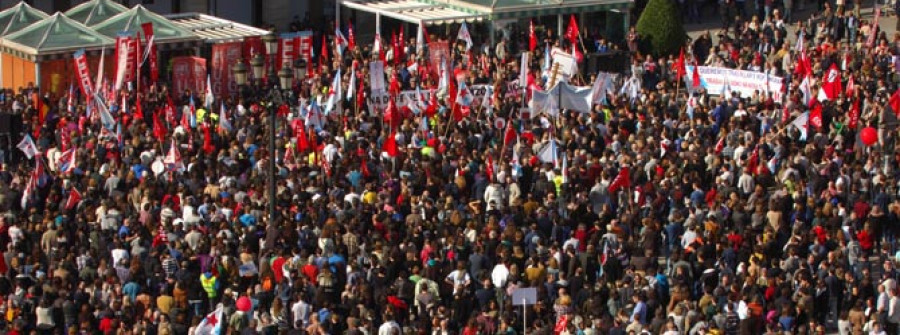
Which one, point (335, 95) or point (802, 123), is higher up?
point (335, 95)

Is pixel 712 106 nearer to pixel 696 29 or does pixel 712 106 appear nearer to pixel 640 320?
pixel 640 320

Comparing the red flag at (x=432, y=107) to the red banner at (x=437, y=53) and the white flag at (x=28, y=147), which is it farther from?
the white flag at (x=28, y=147)

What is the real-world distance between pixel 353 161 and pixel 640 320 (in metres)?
9.15

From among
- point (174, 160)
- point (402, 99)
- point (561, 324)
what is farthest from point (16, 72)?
point (561, 324)

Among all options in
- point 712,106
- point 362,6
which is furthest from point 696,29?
point 712,106

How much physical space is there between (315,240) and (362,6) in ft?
74.9

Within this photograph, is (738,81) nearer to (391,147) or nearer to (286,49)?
(286,49)

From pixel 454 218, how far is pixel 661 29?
66.7 ft

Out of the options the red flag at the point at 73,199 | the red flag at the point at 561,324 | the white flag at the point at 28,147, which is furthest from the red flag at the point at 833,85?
the red flag at the point at 561,324

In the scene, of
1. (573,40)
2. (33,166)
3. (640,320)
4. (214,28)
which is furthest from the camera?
(214,28)

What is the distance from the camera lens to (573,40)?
5200cm

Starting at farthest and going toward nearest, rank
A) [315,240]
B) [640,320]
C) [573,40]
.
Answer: [573,40] < [315,240] < [640,320]

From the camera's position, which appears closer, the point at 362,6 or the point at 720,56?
the point at 720,56

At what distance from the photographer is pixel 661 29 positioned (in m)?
56.7
